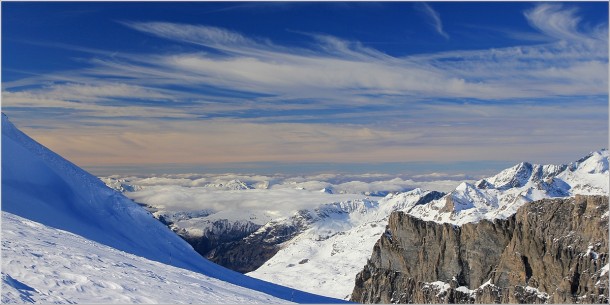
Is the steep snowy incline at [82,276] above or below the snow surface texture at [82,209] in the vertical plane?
below

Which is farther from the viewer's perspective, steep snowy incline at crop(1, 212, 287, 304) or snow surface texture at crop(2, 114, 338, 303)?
snow surface texture at crop(2, 114, 338, 303)

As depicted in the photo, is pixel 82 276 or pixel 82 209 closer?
pixel 82 276

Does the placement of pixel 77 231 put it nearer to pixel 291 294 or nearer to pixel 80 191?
pixel 80 191

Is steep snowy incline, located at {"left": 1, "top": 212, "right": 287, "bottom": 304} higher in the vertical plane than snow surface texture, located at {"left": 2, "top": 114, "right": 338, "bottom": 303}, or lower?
lower

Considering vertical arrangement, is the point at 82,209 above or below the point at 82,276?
above
